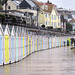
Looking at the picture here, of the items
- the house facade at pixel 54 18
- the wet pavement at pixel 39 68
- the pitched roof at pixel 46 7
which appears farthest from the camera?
the house facade at pixel 54 18

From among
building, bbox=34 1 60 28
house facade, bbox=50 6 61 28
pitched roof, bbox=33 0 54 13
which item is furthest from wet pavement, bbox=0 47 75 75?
house facade, bbox=50 6 61 28

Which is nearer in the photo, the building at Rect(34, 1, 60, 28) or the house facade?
the building at Rect(34, 1, 60, 28)

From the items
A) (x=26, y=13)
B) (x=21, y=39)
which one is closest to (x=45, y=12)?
(x=26, y=13)

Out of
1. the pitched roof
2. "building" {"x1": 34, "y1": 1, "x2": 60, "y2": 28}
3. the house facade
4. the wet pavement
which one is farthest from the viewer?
the house facade

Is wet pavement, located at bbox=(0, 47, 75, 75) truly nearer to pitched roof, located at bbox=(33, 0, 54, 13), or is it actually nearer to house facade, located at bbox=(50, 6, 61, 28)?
pitched roof, located at bbox=(33, 0, 54, 13)

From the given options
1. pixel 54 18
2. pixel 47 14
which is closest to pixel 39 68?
pixel 47 14

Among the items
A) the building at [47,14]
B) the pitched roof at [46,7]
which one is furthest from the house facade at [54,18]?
the pitched roof at [46,7]

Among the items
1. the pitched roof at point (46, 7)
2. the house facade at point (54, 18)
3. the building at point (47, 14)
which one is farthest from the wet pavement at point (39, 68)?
the house facade at point (54, 18)

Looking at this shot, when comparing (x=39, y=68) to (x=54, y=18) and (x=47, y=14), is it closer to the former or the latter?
(x=47, y=14)

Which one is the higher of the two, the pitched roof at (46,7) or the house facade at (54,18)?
the pitched roof at (46,7)

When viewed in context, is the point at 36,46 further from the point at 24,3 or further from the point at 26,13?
the point at 24,3

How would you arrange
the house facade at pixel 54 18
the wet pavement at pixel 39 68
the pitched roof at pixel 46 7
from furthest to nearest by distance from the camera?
the house facade at pixel 54 18 → the pitched roof at pixel 46 7 → the wet pavement at pixel 39 68

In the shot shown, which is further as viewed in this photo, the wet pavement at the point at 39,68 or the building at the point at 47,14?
the building at the point at 47,14

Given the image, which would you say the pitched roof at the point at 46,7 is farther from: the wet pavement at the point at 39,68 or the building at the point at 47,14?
the wet pavement at the point at 39,68
